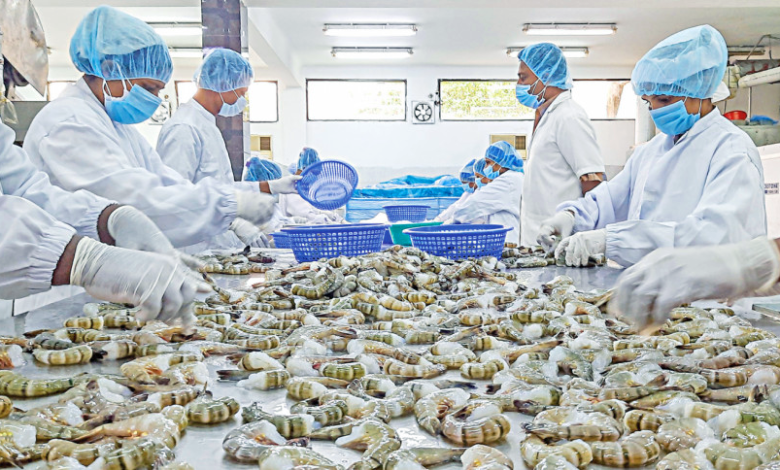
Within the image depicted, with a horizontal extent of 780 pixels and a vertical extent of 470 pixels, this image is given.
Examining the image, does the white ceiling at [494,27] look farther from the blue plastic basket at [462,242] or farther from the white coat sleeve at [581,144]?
the blue plastic basket at [462,242]

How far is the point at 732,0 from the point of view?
7.75m

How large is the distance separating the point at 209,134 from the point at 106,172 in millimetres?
1552

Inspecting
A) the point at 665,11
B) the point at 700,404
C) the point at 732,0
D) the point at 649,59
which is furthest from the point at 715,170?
the point at 665,11

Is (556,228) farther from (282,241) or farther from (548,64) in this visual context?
(282,241)

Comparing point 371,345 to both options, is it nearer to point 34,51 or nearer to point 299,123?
point 34,51

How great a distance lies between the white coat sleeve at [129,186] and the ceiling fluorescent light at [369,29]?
7.91m

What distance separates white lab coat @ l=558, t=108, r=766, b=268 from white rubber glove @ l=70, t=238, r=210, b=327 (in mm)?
1698

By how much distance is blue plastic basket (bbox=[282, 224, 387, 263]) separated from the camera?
2.97m

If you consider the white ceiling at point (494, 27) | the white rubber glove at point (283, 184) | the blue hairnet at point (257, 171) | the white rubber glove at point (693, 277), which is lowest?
the white rubber glove at point (693, 277)

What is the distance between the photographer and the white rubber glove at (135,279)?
4.55 ft

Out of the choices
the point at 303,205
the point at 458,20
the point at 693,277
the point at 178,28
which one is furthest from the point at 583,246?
the point at 178,28

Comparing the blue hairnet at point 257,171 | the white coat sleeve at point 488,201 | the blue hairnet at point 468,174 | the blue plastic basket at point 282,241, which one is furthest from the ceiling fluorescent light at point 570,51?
the blue plastic basket at point 282,241

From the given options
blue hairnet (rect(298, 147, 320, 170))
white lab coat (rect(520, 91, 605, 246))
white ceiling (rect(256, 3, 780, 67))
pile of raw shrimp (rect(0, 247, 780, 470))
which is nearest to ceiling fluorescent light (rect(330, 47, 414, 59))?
white ceiling (rect(256, 3, 780, 67))

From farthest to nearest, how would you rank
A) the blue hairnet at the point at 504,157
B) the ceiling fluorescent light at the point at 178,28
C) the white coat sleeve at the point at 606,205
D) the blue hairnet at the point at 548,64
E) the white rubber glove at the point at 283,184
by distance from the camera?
the ceiling fluorescent light at the point at 178,28
the blue hairnet at the point at 504,157
the blue hairnet at the point at 548,64
the white rubber glove at the point at 283,184
the white coat sleeve at the point at 606,205
